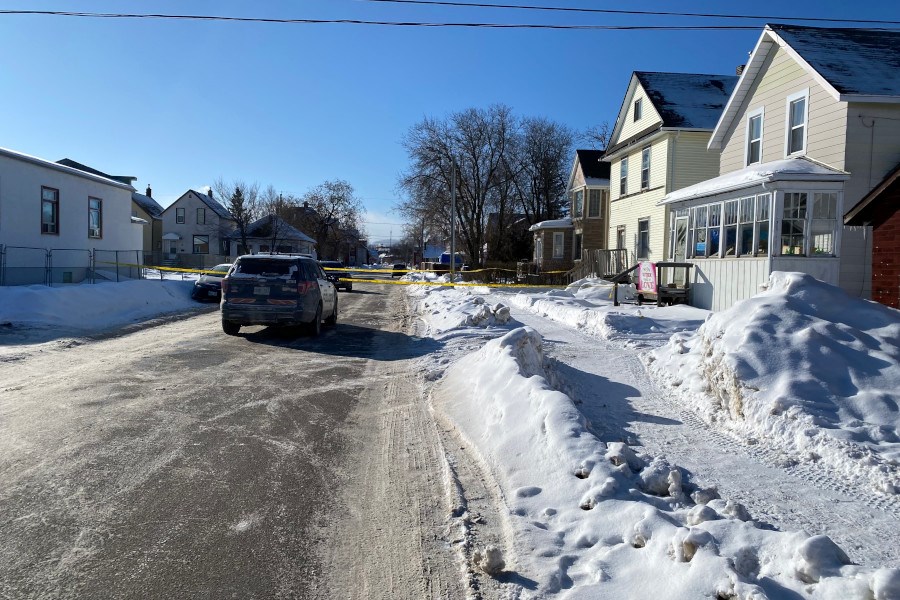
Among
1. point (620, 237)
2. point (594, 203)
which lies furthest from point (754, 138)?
point (594, 203)

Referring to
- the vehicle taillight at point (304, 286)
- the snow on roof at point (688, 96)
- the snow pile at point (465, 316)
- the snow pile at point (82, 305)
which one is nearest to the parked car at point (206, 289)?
the snow pile at point (82, 305)

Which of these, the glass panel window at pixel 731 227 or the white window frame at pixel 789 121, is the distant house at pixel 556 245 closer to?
the glass panel window at pixel 731 227

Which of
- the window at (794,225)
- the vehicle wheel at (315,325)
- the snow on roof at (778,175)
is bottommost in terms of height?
the vehicle wheel at (315,325)

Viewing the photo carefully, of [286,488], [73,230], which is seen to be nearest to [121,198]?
[73,230]

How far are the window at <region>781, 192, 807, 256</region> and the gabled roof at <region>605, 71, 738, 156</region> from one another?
35.0 ft

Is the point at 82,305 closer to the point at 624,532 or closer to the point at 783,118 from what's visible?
the point at 624,532

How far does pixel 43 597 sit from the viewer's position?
3.43 meters

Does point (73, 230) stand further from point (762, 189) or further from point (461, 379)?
point (762, 189)

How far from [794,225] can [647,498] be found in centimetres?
1383

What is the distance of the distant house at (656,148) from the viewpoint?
26.1 meters

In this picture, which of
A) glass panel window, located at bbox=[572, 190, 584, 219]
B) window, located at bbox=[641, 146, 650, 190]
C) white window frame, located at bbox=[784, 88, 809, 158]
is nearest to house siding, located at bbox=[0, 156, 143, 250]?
window, located at bbox=[641, 146, 650, 190]

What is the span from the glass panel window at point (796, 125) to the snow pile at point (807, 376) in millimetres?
10270

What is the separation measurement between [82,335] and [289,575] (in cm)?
1192

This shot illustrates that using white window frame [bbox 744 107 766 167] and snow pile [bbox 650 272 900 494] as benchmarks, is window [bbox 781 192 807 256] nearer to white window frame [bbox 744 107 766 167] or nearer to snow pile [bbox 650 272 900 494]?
white window frame [bbox 744 107 766 167]
